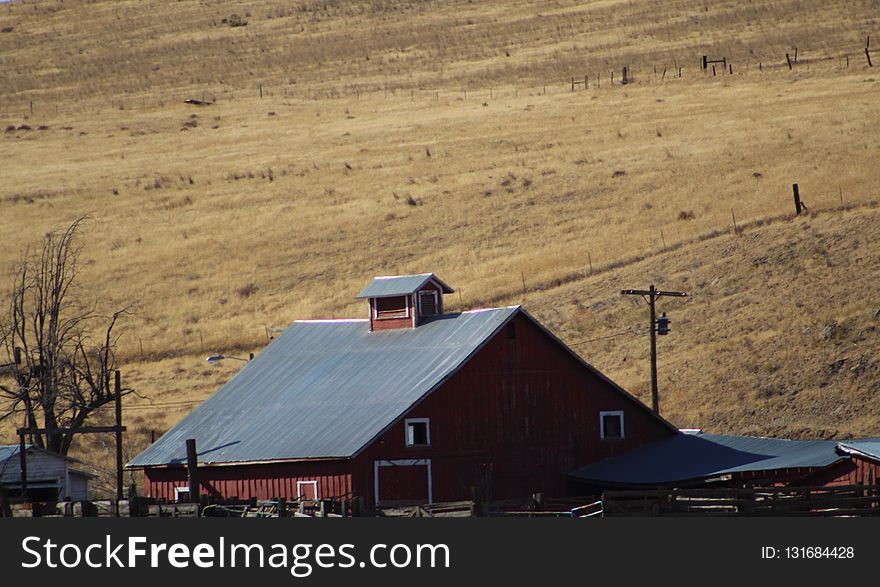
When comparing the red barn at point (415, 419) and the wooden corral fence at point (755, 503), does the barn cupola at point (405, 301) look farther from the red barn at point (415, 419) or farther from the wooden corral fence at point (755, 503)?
the wooden corral fence at point (755, 503)

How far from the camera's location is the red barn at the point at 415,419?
47219 mm

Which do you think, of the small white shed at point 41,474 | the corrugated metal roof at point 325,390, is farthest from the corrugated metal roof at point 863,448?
the small white shed at point 41,474

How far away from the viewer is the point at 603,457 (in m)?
50.7

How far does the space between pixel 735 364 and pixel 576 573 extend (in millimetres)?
35892

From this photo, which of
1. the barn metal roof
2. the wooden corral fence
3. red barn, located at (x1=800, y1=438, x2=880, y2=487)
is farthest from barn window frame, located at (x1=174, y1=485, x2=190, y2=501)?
red barn, located at (x1=800, y1=438, x2=880, y2=487)

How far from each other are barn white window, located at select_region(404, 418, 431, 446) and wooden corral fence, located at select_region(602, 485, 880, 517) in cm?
1076

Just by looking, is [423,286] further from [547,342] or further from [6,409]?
[6,409]

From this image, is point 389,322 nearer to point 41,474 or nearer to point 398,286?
point 398,286

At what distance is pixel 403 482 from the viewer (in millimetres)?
47031

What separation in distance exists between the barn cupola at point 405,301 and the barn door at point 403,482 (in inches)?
275

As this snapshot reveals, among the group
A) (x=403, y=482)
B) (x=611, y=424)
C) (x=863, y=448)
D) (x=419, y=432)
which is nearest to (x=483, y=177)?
(x=611, y=424)

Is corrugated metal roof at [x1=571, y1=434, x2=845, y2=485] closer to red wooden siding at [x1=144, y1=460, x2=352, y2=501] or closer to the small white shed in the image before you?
red wooden siding at [x1=144, y1=460, x2=352, y2=501]

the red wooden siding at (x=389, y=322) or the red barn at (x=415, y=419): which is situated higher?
the red wooden siding at (x=389, y=322)

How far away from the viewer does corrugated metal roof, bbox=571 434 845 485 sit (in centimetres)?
4578
